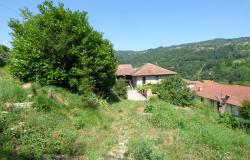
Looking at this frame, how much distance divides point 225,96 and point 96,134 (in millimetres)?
33687

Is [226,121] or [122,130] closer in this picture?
[122,130]

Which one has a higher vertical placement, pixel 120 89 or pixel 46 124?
pixel 46 124

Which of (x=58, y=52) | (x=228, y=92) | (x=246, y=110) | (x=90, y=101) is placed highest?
(x=58, y=52)

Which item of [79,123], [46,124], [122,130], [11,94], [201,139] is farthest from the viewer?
A: [11,94]

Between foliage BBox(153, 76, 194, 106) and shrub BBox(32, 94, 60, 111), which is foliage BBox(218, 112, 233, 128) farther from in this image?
shrub BBox(32, 94, 60, 111)

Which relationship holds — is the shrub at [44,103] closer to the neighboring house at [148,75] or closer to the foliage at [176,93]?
the foliage at [176,93]

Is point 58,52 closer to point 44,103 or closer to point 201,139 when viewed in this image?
point 44,103

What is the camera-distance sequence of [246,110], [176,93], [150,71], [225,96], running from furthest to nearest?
1. [150,71]
2. [225,96]
3. [246,110]
4. [176,93]

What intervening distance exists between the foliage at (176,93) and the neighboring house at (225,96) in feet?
36.5

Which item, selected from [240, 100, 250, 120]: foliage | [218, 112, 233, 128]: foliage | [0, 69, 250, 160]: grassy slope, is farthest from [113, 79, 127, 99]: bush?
[0, 69, 250, 160]: grassy slope

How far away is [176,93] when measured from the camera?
25047 millimetres

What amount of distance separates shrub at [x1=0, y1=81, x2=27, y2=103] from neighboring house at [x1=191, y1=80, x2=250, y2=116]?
27.1 metres

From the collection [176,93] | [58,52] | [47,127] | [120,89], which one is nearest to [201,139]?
[47,127]

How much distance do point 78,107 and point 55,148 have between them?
17.3ft
